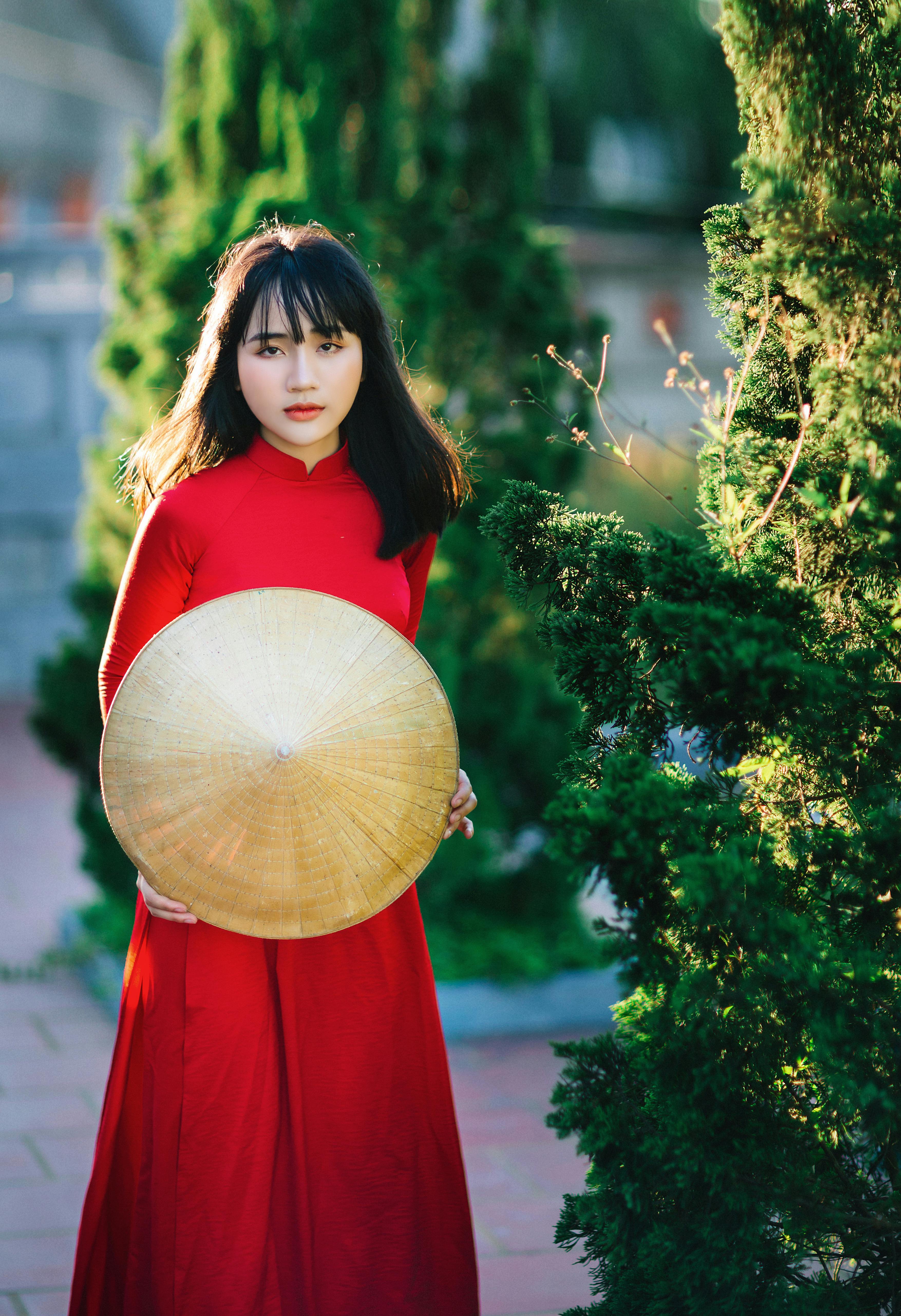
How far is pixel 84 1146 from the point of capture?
130 inches

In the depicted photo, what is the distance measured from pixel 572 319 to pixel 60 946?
309 centimetres

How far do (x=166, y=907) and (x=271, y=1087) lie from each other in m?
0.38

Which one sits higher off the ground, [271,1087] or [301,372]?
[301,372]

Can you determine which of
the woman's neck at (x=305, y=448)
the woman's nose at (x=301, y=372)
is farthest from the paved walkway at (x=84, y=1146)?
the woman's nose at (x=301, y=372)

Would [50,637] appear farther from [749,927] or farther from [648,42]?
[648,42]

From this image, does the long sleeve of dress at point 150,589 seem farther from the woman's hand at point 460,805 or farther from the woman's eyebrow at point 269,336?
→ the woman's hand at point 460,805

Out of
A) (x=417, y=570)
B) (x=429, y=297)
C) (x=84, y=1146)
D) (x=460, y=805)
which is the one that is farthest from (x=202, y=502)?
(x=429, y=297)

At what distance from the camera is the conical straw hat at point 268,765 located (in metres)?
1.81

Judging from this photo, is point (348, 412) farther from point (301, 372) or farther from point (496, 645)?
point (496, 645)

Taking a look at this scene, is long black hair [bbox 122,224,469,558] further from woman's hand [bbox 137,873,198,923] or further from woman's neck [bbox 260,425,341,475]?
woman's hand [bbox 137,873,198,923]

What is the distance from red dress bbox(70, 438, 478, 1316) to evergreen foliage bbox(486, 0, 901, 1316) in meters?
0.36

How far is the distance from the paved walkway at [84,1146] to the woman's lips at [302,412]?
181 centimetres

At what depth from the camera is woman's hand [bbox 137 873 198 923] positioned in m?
1.87

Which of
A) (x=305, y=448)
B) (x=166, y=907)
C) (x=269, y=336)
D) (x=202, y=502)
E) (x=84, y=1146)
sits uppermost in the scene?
(x=269, y=336)
